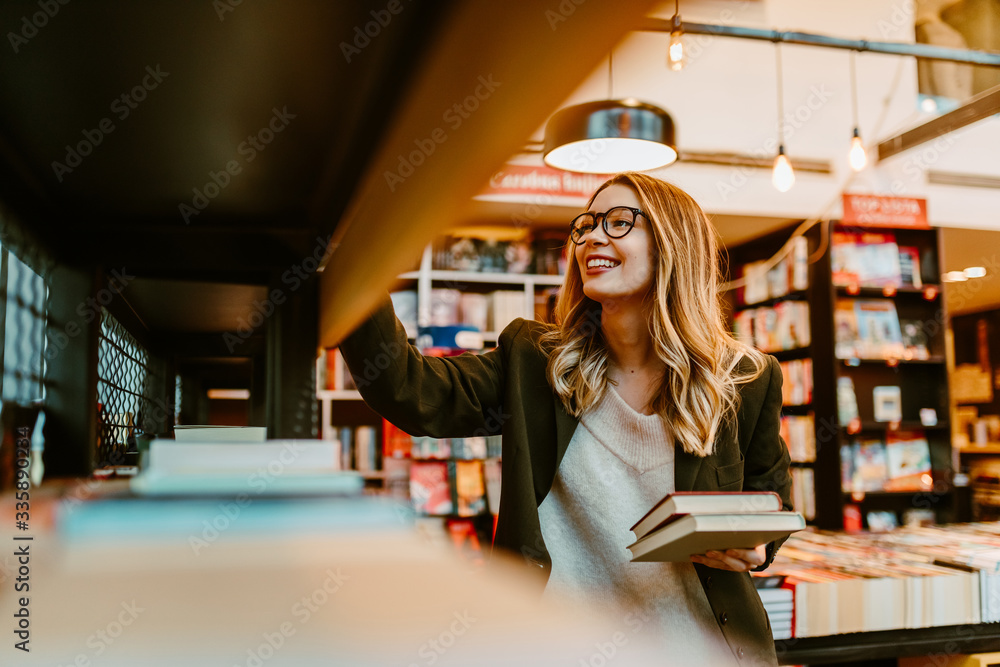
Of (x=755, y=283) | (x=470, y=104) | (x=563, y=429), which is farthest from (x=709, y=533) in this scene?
(x=755, y=283)

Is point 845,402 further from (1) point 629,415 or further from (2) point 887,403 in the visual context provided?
(1) point 629,415

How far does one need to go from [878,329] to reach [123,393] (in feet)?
16.5

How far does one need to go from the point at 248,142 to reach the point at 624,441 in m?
0.91

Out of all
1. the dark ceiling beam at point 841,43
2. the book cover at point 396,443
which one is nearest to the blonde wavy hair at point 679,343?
the dark ceiling beam at point 841,43

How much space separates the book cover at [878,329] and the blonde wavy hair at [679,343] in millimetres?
3812

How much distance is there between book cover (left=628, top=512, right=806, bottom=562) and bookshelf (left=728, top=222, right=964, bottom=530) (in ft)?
12.8

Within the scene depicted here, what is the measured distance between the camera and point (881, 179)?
17.7 ft

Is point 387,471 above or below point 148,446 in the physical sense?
below

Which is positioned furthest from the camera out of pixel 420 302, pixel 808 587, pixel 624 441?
pixel 420 302

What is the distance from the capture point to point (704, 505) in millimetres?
1019

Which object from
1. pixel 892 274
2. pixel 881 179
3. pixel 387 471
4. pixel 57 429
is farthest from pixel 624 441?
pixel 881 179

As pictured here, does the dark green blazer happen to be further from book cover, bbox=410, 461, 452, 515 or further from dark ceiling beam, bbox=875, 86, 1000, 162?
dark ceiling beam, bbox=875, 86, 1000, 162

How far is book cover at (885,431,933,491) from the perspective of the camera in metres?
4.76

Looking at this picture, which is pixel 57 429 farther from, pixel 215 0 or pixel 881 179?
pixel 881 179
